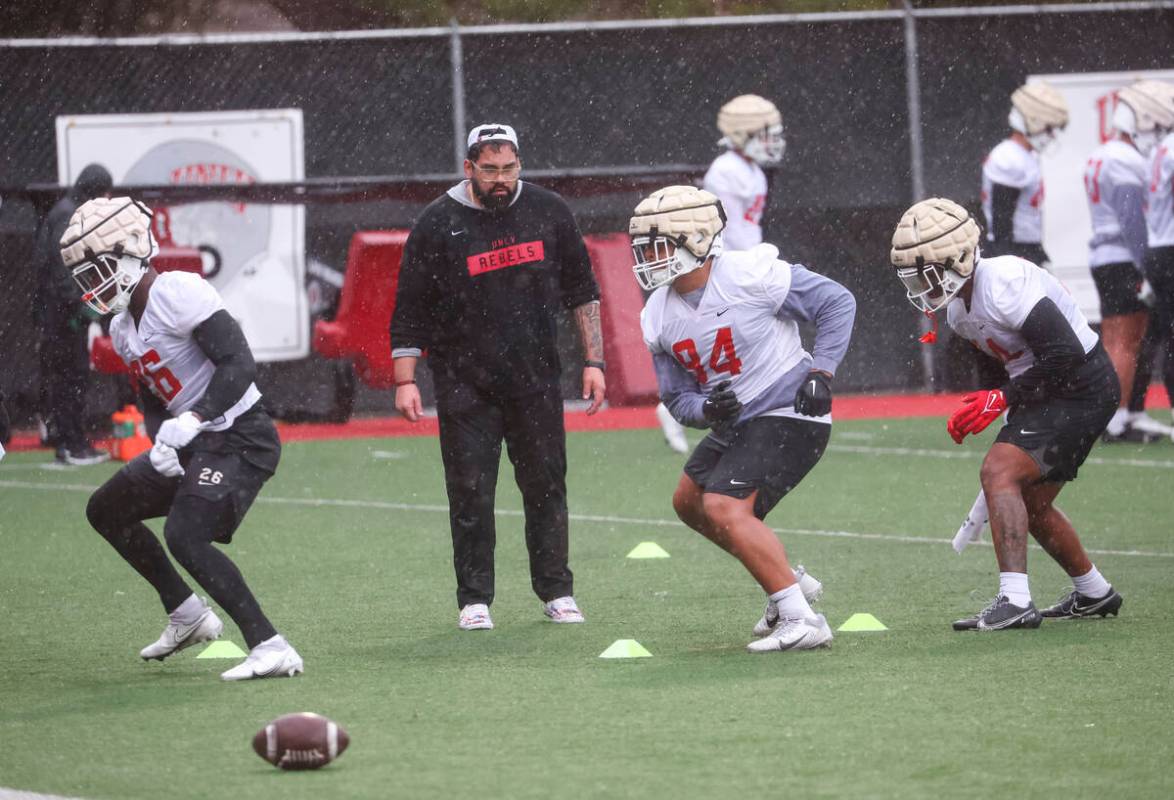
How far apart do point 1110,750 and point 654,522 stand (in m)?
5.75

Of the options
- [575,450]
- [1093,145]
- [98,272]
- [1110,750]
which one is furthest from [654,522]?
[1093,145]

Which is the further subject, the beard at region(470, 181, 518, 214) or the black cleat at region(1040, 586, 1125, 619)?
the beard at region(470, 181, 518, 214)

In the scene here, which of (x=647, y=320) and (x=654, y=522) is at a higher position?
(x=647, y=320)

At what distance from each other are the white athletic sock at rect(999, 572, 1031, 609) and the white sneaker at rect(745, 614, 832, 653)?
0.79 m

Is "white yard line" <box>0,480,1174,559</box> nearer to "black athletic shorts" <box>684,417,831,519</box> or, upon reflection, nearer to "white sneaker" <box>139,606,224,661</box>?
"black athletic shorts" <box>684,417,831,519</box>

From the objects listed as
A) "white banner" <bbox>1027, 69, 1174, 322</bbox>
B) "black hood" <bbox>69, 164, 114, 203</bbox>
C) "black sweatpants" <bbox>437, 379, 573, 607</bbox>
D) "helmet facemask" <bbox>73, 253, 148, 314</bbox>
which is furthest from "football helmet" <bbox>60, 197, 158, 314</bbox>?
"white banner" <bbox>1027, 69, 1174, 322</bbox>

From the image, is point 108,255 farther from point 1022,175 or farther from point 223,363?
point 1022,175

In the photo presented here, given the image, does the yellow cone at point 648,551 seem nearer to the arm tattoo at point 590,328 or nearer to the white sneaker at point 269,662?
the arm tattoo at point 590,328

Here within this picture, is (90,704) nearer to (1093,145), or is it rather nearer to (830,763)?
(830,763)

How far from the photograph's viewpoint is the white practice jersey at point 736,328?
288 inches

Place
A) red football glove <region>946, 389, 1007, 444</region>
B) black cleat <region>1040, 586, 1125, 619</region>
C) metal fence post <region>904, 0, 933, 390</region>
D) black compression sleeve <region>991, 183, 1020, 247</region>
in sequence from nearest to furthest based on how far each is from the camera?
red football glove <region>946, 389, 1007, 444</region> → black cleat <region>1040, 586, 1125, 619</region> → black compression sleeve <region>991, 183, 1020, 247</region> → metal fence post <region>904, 0, 933, 390</region>

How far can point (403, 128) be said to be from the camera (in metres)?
17.4

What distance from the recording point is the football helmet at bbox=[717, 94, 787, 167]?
538 inches

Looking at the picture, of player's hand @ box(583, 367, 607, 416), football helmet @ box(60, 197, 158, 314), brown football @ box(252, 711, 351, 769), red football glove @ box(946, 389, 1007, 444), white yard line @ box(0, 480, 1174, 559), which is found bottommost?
white yard line @ box(0, 480, 1174, 559)
